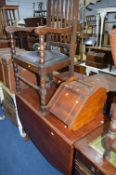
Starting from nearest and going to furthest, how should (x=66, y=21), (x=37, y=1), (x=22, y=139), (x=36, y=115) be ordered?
(x=36, y=115), (x=66, y=21), (x=22, y=139), (x=37, y=1)

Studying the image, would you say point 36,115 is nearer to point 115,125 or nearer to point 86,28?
point 115,125

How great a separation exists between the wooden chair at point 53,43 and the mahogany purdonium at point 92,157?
387 mm

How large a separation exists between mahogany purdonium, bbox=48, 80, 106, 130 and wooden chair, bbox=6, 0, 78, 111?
0.43 ft

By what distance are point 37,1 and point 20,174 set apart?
6199mm

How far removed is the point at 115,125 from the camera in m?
0.66

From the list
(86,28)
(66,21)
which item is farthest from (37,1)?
(66,21)

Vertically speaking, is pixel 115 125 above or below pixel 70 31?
below

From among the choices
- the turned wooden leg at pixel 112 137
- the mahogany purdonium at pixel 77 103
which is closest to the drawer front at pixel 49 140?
the mahogany purdonium at pixel 77 103

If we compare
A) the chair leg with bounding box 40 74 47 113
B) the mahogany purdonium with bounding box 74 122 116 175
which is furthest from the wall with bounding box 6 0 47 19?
the mahogany purdonium with bounding box 74 122 116 175

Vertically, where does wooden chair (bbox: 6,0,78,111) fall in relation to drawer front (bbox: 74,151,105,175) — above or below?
above

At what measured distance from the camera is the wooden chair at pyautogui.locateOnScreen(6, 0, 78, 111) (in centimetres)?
109

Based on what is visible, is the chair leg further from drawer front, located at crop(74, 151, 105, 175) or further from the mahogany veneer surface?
drawer front, located at crop(74, 151, 105, 175)

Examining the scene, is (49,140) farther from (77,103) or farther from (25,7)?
(25,7)

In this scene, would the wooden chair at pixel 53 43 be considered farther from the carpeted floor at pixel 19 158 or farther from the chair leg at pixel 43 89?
the carpeted floor at pixel 19 158
